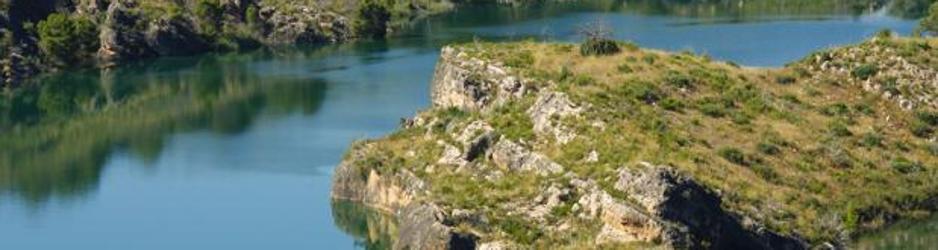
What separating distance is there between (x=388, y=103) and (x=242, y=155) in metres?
22.7

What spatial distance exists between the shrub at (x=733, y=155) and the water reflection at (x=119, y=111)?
45.3 metres

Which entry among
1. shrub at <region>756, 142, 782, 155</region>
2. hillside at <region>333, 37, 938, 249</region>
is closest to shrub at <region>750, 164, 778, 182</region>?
hillside at <region>333, 37, 938, 249</region>

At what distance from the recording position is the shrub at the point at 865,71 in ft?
354

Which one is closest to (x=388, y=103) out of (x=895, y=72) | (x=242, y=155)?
(x=242, y=155)

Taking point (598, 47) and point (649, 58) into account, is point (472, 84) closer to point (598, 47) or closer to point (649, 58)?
point (598, 47)

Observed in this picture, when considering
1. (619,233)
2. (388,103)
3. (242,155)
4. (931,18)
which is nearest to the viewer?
(619,233)

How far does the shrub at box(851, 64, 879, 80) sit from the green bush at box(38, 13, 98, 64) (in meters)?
102

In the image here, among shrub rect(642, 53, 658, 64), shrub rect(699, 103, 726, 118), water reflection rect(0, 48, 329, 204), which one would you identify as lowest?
water reflection rect(0, 48, 329, 204)

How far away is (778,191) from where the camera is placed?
8719cm

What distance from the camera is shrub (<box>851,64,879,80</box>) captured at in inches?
4252

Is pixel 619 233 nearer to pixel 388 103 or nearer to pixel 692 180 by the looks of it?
pixel 692 180

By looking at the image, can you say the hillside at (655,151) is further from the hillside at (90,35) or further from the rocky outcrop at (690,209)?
the hillside at (90,35)

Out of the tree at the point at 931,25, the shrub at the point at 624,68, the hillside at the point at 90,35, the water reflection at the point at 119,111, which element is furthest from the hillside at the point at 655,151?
the hillside at the point at 90,35

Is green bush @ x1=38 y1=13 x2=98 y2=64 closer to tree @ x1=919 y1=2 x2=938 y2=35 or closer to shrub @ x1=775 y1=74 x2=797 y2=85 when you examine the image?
tree @ x1=919 y1=2 x2=938 y2=35
